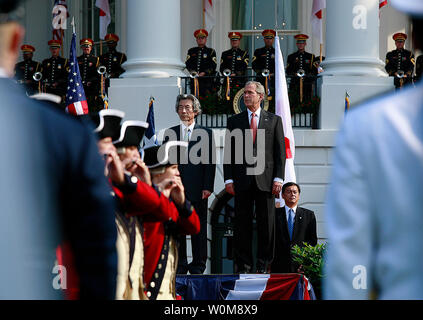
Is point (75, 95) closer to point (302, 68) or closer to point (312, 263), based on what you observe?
point (312, 263)

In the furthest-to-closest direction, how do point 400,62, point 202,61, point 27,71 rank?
1. point 27,71
2. point 400,62
3. point 202,61

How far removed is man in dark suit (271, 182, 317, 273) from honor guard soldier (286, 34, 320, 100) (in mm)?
5449

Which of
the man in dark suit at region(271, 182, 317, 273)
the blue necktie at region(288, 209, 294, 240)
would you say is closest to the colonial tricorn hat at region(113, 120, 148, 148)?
the man in dark suit at region(271, 182, 317, 273)

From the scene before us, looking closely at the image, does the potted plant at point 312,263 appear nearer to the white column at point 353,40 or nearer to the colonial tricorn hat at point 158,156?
the colonial tricorn hat at point 158,156

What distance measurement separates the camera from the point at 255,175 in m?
9.55

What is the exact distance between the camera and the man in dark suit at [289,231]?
9.61m

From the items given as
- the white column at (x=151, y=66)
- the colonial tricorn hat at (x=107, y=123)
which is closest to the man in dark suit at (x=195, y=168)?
the colonial tricorn hat at (x=107, y=123)

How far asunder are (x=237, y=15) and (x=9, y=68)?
1840 centimetres

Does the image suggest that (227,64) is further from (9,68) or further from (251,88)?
(9,68)

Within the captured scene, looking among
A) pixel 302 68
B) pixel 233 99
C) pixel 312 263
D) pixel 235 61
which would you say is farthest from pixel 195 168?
pixel 302 68

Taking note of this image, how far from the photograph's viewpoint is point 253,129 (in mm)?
9711

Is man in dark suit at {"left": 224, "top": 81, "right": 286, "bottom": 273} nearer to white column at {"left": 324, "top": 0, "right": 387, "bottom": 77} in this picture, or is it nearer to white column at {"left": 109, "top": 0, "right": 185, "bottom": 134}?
white column at {"left": 109, "top": 0, "right": 185, "bottom": 134}

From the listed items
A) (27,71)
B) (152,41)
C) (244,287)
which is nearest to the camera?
(244,287)

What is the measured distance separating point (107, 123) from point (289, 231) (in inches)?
204
